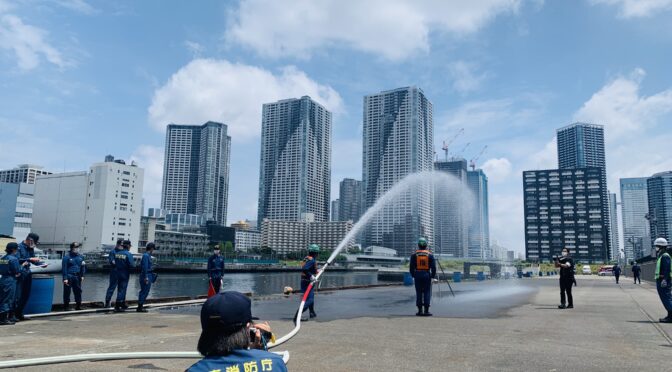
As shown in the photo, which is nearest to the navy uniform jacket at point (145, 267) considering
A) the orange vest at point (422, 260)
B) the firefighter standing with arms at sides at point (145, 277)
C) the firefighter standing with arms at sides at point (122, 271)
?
the firefighter standing with arms at sides at point (145, 277)

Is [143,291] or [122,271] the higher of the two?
[122,271]

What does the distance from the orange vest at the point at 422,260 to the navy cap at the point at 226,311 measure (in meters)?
11.5

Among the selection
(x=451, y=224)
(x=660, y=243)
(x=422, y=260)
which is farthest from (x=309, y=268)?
(x=451, y=224)

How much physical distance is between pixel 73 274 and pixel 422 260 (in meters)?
11.0

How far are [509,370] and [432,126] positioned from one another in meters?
149

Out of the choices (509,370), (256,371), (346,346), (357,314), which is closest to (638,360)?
(509,370)

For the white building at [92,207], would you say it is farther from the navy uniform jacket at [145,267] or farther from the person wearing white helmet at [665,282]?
the person wearing white helmet at [665,282]

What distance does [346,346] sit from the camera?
8023 mm

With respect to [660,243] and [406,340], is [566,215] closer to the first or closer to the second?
[660,243]

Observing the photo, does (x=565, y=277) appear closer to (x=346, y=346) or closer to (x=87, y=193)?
(x=346, y=346)

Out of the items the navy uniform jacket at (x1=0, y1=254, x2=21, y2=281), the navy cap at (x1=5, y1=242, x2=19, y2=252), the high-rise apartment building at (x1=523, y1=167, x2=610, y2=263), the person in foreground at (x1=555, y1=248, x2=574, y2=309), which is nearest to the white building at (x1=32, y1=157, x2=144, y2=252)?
the navy cap at (x1=5, y1=242, x2=19, y2=252)

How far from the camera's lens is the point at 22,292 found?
11688 mm

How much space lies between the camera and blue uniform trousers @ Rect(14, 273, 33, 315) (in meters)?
11.4

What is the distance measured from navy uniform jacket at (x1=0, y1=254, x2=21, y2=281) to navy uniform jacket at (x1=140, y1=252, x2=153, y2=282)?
3773 millimetres
